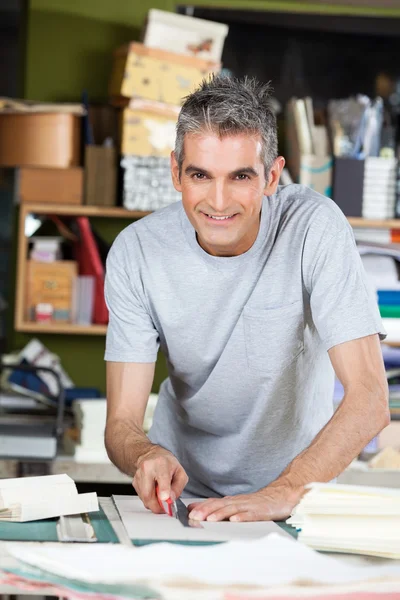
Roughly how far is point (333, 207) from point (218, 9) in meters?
1.97

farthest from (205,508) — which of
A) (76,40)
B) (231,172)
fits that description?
(76,40)

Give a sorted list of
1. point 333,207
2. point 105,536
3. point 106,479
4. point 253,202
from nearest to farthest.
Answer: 1. point 105,536
2. point 253,202
3. point 333,207
4. point 106,479

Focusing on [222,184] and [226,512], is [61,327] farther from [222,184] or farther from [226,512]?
[226,512]

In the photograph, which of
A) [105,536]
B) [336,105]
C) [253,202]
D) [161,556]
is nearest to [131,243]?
[253,202]

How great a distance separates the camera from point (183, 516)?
1413mm

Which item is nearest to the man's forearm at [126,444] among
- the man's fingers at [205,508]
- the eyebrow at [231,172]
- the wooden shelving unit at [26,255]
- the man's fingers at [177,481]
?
the man's fingers at [177,481]

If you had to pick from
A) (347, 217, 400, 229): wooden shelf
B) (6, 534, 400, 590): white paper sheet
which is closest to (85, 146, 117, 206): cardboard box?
(347, 217, 400, 229): wooden shelf

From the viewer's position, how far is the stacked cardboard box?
10.3ft

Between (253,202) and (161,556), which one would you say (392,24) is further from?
(161,556)

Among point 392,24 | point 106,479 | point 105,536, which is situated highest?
point 392,24

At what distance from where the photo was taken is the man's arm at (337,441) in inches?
55.8

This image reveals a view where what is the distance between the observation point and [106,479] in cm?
274

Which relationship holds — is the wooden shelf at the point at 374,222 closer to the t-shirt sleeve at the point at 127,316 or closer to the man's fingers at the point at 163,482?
the t-shirt sleeve at the point at 127,316

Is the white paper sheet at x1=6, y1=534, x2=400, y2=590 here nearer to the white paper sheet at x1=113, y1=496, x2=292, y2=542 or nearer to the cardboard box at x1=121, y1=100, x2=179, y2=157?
the white paper sheet at x1=113, y1=496, x2=292, y2=542
